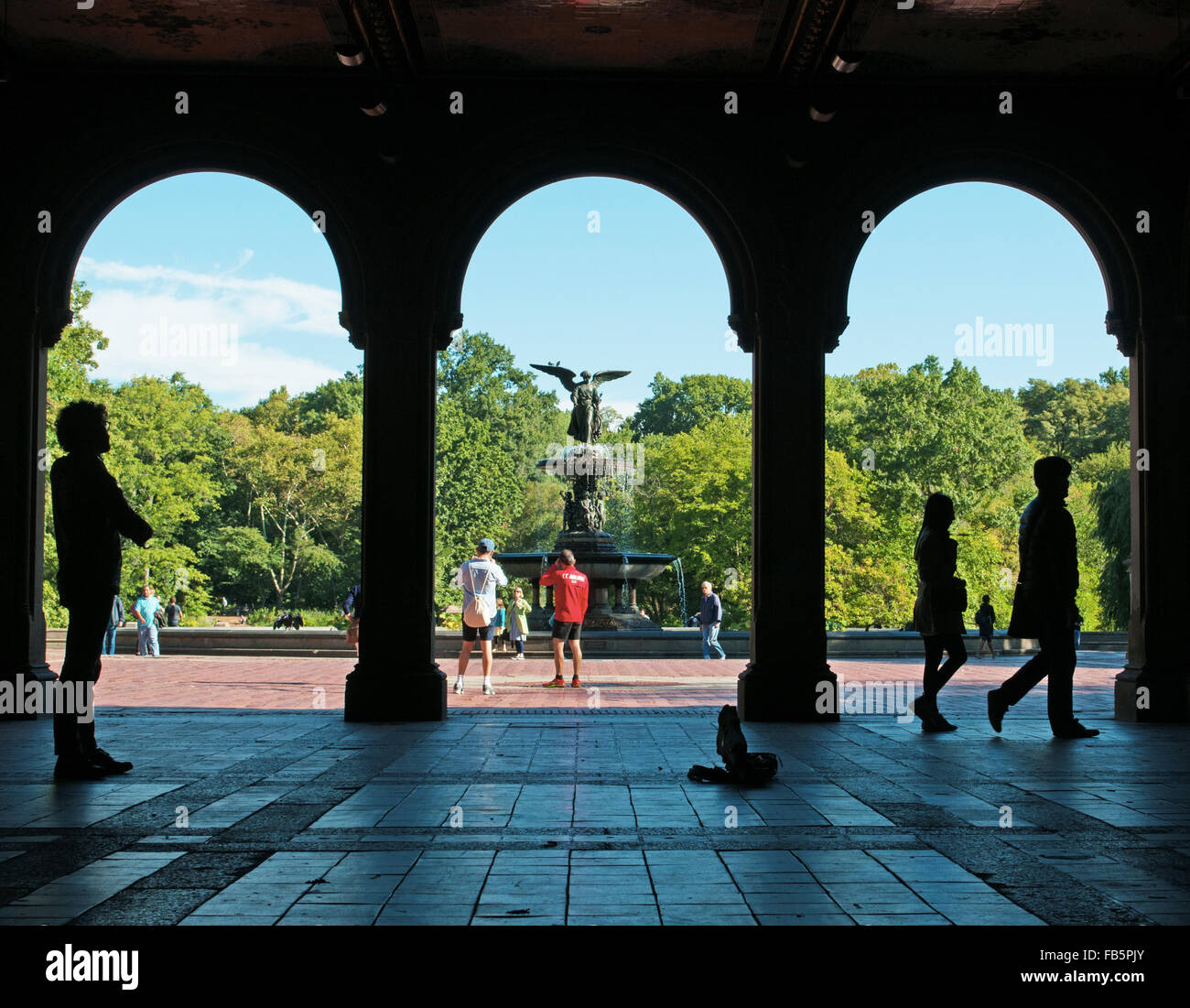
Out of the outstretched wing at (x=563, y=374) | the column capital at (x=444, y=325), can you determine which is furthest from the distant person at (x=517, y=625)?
the column capital at (x=444, y=325)

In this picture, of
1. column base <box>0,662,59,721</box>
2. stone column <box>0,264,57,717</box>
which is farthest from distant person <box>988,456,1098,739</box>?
stone column <box>0,264,57,717</box>

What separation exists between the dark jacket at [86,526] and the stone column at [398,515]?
3.97 metres

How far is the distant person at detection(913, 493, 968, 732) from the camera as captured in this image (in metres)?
9.71

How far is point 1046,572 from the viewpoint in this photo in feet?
30.1

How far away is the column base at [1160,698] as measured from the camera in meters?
10.9

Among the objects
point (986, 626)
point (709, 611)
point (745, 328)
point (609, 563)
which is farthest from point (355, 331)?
point (986, 626)

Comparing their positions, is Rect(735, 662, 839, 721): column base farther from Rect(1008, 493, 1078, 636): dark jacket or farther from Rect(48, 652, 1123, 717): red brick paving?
Rect(1008, 493, 1078, 636): dark jacket

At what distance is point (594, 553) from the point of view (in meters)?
24.1

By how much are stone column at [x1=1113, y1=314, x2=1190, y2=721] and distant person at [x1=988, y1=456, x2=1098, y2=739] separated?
7.01 feet

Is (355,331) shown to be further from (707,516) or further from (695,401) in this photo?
(695,401)

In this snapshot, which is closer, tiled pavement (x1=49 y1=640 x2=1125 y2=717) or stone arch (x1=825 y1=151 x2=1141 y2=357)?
stone arch (x1=825 y1=151 x2=1141 y2=357)

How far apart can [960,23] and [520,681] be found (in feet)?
30.3

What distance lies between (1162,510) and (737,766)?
20.8 feet

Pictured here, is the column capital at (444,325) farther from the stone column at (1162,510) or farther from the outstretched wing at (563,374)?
the outstretched wing at (563,374)
